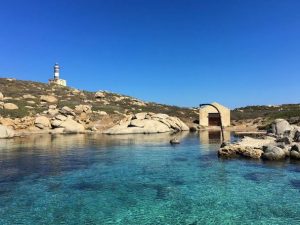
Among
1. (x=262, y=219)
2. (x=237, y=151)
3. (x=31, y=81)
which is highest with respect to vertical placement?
(x=31, y=81)

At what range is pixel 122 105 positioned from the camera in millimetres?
110375

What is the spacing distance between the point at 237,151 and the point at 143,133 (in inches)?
1470

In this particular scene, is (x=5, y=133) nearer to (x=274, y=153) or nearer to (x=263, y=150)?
(x=263, y=150)

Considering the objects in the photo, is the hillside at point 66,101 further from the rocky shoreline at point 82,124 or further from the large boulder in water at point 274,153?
the large boulder in water at point 274,153

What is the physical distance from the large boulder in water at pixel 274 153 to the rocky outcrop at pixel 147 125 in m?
40.1

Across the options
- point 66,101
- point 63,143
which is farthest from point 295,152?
point 66,101

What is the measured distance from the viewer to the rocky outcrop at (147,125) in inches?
2879

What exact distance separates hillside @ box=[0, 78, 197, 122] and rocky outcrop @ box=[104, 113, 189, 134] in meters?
12.1

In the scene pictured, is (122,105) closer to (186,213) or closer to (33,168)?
(33,168)

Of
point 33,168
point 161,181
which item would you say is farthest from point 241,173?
point 33,168

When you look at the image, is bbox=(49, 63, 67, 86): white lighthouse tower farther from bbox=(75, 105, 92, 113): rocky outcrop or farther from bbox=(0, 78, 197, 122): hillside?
bbox=(75, 105, 92, 113): rocky outcrop

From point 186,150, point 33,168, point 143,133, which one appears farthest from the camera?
point 143,133

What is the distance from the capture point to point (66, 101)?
102 metres

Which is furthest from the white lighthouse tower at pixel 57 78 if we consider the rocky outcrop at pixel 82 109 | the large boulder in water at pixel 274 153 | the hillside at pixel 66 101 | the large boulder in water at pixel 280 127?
the large boulder in water at pixel 274 153
